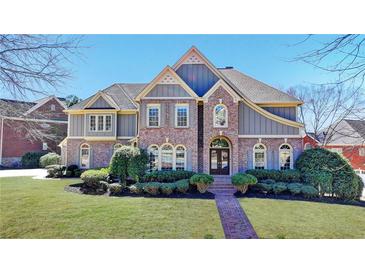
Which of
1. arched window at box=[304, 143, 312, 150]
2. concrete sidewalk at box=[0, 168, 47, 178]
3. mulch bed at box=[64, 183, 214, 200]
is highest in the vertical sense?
arched window at box=[304, 143, 312, 150]

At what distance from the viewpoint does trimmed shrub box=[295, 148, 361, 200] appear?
28.7 ft

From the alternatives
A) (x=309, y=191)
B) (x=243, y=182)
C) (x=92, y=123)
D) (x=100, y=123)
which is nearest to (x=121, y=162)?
(x=100, y=123)

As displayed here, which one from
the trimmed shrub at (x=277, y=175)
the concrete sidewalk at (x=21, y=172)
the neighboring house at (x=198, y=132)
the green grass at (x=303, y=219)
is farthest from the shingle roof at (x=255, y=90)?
the concrete sidewalk at (x=21, y=172)


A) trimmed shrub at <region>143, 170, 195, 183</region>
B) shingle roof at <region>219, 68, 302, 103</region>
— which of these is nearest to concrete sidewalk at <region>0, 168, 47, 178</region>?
trimmed shrub at <region>143, 170, 195, 183</region>

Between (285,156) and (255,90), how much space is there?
3.78 metres

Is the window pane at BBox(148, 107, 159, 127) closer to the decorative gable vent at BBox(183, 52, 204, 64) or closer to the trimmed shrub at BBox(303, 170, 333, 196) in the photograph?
the decorative gable vent at BBox(183, 52, 204, 64)

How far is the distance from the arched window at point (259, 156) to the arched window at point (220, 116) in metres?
1.92

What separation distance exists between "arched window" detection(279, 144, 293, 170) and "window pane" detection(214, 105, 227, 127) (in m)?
2.98

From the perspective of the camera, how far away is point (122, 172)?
9.62m

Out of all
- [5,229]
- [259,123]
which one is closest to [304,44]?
[259,123]

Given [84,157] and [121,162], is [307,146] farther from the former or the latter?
[84,157]

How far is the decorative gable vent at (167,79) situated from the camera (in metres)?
10.4
